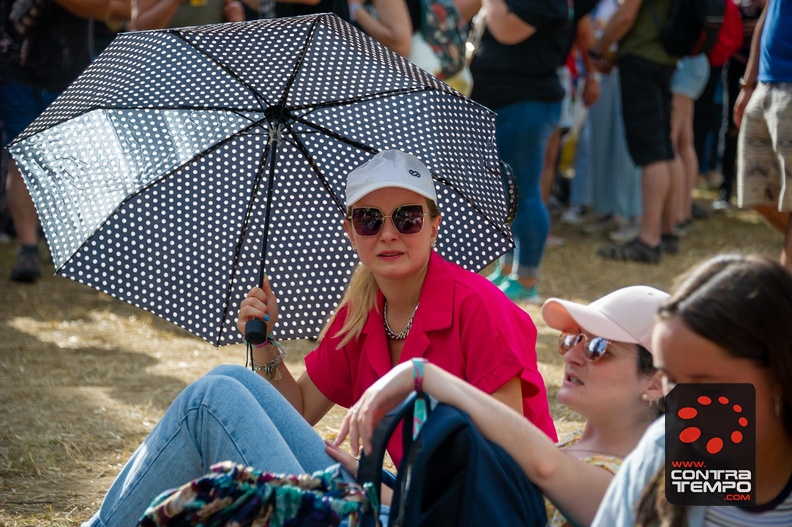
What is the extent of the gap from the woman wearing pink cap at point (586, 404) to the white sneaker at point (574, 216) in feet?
23.0

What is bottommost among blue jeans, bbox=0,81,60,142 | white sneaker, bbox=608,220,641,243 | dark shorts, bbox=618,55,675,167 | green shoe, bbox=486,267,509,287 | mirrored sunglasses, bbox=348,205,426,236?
white sneaker, bbox=608,220,641,243

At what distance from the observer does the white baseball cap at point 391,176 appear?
295 cm

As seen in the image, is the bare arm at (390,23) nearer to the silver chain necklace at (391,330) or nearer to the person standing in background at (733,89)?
the silver chain necklace at (391,330)

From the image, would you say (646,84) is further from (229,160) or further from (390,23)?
(229,160)

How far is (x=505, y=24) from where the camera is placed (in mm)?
5949

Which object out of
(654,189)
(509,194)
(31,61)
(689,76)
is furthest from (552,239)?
(509,194)

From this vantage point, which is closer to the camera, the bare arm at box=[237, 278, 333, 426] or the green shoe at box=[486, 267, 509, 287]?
the bare arm at box=[237, 278, 333, 426]

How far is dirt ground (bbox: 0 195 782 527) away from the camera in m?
3.76

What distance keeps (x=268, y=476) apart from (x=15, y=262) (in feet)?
18.1

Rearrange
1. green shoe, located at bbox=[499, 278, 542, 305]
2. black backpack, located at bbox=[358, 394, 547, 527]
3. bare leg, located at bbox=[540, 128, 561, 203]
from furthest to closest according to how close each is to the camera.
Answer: bare leg, located at bbox=[540, 128, 561, 203] → green shoe, located at bbox=[499, 278, 542, 305] → black backpack, located at bbox=[358, 394, 547, 527]

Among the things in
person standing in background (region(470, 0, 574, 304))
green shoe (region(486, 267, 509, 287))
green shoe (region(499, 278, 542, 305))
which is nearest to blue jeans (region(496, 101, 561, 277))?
person standing in background (region(470, 0, 574, 304))

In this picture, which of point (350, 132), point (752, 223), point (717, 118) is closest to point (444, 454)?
point (350, 132)

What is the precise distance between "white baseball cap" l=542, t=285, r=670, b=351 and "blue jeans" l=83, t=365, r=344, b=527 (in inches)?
28.1

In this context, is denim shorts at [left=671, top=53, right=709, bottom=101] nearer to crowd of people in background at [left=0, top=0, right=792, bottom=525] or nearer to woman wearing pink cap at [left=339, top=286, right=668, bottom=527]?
crowd of people in background at [left=0, top=0, right=792, bottom=525]
